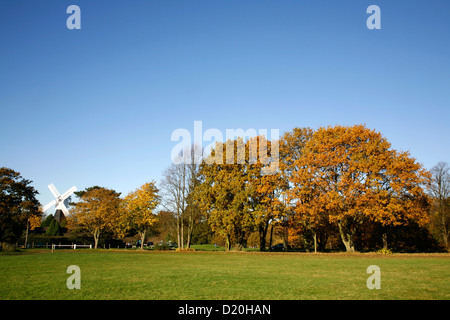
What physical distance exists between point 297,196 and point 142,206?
24428 mm

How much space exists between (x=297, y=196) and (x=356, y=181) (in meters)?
6.49

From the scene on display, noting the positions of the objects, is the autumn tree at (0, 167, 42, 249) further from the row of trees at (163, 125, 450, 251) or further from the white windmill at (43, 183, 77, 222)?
the white windmill at (43, 183, 77, 222)

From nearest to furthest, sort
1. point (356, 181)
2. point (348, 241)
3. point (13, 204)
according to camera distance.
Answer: point (356, 181) < point (348, 241) < point (13, 204)

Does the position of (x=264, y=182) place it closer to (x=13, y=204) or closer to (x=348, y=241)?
(x=348, y=241)

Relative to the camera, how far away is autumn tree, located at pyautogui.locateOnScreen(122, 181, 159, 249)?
48.1m

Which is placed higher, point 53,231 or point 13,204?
point 13,204

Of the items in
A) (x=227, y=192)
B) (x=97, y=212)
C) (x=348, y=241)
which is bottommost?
(x=348, y=241)

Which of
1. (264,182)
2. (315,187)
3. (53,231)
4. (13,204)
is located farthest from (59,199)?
(315,187)

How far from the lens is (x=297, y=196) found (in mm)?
36375

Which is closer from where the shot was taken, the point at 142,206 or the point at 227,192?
the point at 227,192

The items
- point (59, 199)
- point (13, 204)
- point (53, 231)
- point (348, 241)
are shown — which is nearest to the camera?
point (348, 241)
